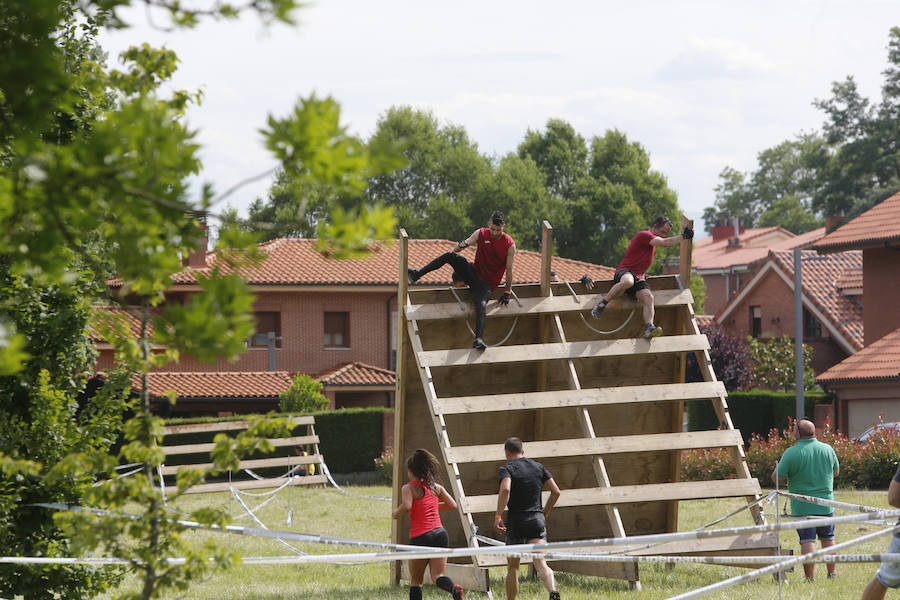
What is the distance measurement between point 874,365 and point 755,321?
2072 cm

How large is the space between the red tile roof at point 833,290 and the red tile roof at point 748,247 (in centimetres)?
2195

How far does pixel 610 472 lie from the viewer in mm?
13766

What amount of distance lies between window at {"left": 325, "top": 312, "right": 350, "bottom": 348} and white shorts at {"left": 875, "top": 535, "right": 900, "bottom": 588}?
134 ft

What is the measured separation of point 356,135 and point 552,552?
4.93 metres

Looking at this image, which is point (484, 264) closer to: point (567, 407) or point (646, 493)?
point (567, 407)

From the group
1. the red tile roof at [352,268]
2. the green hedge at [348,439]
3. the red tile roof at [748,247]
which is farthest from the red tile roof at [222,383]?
the red tile roof at [748,247]

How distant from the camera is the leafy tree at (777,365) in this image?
4350cm

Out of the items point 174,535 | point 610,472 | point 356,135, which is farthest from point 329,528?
point 356,135

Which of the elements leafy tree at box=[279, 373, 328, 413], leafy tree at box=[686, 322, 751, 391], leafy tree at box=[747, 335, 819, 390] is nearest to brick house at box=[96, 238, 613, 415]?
leafy tree at box=[279, 373, 328, 413]

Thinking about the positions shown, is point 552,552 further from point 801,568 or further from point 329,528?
point 329,528

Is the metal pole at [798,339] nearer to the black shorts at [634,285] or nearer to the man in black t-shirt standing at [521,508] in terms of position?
the black shorts at [634,285]

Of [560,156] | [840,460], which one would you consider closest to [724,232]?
[560,156]

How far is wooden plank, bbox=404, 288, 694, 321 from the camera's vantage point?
1246cm

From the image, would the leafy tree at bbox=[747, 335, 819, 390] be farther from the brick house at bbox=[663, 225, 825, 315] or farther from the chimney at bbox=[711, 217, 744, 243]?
the chimney at bbox=[711, 217, 744, 243]
